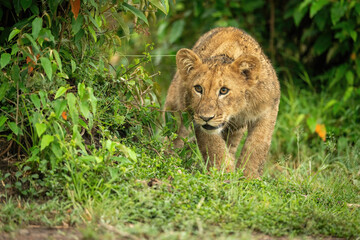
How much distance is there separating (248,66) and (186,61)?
61 centimetres

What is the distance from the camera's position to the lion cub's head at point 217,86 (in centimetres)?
506

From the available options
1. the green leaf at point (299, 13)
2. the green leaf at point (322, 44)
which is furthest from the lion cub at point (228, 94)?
the green leaf at point (322, 44)

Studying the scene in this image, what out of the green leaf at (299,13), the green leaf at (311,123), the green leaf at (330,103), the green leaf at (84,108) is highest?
the green leaf at (299,13)

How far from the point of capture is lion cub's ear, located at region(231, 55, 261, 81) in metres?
5.18

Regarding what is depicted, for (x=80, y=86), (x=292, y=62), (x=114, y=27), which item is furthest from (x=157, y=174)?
(x=292, y=62)

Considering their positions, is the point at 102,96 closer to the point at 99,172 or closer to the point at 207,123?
the point at 207,123

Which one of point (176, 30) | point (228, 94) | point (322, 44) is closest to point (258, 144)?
point (228, 94)

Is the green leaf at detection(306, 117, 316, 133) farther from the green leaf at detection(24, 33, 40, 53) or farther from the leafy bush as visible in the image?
the green leaf at detection(24, 33, 40, 53)

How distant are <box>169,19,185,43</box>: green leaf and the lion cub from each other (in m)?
3.18

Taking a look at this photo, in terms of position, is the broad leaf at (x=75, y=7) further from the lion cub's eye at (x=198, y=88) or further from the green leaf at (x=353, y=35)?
the green leaf at (x=353, y=35)

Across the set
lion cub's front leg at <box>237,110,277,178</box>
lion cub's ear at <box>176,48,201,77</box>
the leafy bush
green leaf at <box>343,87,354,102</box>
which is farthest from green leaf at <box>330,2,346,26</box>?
lion cub's ear at <box>176,48,201,77</box>

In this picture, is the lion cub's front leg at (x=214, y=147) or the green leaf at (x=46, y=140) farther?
the lion cub's front leg at (x=214, y=147)

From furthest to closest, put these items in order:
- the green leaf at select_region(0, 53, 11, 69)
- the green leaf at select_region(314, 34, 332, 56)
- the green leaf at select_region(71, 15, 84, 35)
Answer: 1. the green leaf at select_region(314, 34, 332, 56)
2. the green leaf at select_region(71, 15, 84, 35)
3. the green leaf at select_region(0, 53, 11, 69)

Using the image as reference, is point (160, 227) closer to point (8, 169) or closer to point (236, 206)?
point (236, 206)
